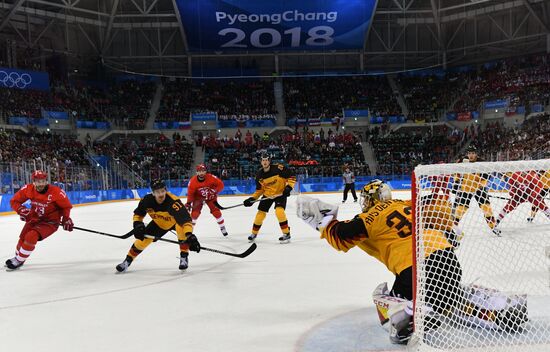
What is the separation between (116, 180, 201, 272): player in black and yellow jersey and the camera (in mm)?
4770

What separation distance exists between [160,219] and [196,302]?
1.57 metres

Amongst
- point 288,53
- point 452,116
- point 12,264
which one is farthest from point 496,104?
point 12,264

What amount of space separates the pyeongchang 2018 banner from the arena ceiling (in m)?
1.66

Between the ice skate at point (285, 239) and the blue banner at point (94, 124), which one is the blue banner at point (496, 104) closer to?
the blue banner at point (94, 124)

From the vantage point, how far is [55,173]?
14.5 meters

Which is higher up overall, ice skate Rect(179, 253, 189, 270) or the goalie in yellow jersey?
the goalie in yellow jersey

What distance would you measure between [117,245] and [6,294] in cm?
285

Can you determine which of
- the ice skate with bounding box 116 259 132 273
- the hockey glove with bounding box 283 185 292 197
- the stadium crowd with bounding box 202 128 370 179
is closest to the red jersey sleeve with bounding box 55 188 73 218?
the ice skate with bounding box 116 259 132 273

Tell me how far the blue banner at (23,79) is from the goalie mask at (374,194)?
Answer: 2422cm

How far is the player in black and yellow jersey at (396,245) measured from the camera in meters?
2.59

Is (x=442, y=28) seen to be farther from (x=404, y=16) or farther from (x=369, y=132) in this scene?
(x=369, y=132)

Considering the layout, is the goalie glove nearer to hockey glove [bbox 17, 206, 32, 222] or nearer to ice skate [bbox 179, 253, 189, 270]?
ice skate [bbox 179, 253, 189, 270]

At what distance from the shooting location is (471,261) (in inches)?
126

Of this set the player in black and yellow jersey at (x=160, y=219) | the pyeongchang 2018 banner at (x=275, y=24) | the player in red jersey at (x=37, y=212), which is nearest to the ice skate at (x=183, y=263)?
the player in black and yellow jersey at (x=160, y=219)
